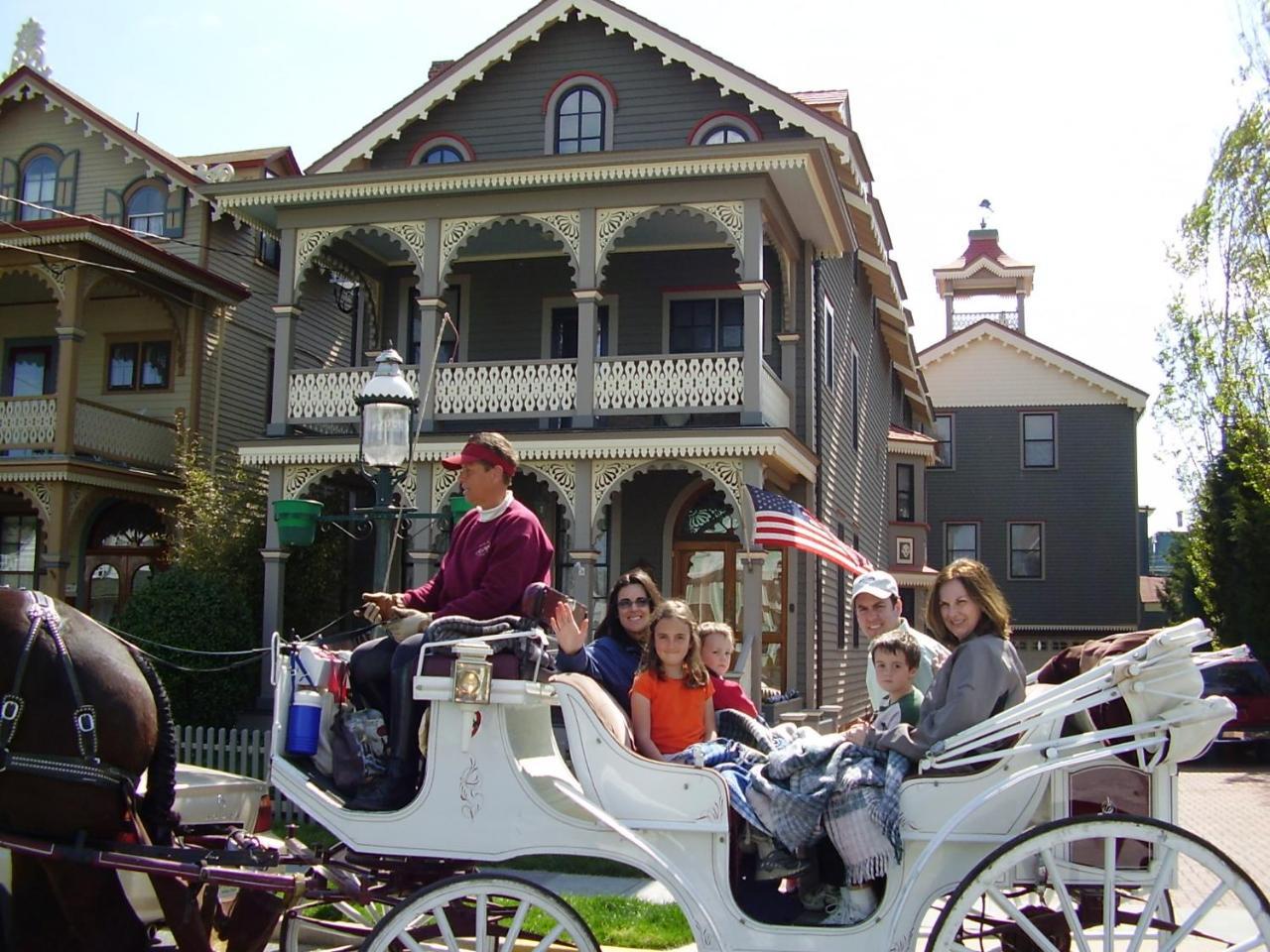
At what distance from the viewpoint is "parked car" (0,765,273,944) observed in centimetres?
556

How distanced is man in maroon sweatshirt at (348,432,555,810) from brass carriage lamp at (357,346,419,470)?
496 cm

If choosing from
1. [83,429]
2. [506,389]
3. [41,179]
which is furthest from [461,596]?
[41,179]

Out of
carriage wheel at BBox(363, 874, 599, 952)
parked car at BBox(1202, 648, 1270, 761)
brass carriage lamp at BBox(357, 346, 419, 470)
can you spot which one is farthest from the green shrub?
parked car at BBox(1202, 648, 1270, 761)

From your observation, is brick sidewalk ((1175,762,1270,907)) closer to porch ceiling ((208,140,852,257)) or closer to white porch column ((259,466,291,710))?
porch ceiling ((208,140,852,257))

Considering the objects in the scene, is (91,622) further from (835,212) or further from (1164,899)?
(835,212)

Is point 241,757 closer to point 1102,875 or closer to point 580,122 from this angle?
point 1102,875

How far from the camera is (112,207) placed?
23953 mm

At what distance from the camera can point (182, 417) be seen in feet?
72.5

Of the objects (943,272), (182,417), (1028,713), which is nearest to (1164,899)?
(1028,713)

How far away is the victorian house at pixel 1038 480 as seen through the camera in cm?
3600

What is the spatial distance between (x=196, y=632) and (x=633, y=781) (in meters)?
12.5

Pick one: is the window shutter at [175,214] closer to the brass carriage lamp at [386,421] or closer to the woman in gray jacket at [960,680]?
the brass carriage lamp at [386,421]

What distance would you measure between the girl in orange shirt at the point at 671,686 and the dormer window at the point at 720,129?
14033mm

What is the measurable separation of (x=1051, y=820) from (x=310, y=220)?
48.0 feet
